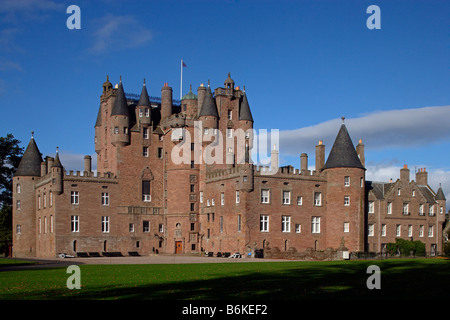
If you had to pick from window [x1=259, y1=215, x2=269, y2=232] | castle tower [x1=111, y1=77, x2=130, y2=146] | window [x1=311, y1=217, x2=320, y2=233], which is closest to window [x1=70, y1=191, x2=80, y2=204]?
castle tower [x1=111, y1=77, x2=130, y2=146]

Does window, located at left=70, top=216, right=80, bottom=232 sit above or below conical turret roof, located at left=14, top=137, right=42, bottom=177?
below

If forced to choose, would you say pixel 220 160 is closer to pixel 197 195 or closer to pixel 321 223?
pixel 197 195

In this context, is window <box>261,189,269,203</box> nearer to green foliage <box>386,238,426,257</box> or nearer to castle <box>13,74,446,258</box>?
castle <box>13,74,446,258</box>

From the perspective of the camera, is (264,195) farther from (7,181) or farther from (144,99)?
(7,181)

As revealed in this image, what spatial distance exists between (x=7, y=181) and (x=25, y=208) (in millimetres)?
12339

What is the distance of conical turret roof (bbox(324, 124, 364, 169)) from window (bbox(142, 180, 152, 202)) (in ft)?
69.7

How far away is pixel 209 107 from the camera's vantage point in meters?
67.8

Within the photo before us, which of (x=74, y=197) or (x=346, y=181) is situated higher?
(x=346, y=181)

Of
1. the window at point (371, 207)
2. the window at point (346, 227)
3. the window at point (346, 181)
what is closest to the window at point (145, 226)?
the window at point (346, 227)

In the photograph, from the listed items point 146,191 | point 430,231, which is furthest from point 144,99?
point 430,231

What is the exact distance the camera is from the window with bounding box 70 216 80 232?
64062 millimetres

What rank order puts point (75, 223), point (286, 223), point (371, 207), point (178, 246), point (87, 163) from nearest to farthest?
1. point (286, 223)
2. point (75, 223)
3. point (371, 207)
4. point (178, 246)
5. point (87, 163)

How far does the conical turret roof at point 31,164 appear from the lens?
73.8 metres

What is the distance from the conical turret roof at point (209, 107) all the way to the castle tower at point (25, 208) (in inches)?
923
